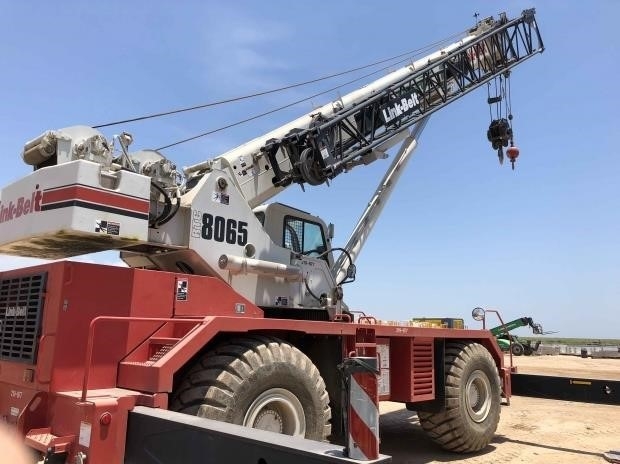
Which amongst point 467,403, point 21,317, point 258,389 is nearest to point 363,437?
point 258,389

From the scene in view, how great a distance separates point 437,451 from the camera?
8.70 m

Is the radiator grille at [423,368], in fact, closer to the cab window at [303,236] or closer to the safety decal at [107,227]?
the cab window at [303,236]

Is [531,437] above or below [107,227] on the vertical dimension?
below

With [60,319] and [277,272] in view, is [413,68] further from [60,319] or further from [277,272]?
[60,319]

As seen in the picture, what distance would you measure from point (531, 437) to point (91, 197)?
8406 millimetres

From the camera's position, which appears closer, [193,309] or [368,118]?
[193,309]

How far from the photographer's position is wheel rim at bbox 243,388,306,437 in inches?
200

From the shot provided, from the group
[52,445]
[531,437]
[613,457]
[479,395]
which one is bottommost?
[531,437]

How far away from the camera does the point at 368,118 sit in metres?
9.91

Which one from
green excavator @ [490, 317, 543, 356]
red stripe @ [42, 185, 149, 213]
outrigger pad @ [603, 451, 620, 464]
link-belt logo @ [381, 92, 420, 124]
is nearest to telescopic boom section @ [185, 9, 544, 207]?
link-belt logo @ [381, 92, 420, 124]

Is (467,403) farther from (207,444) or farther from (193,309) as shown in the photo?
(207,444)

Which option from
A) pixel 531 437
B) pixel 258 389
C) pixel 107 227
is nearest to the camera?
pixel 258 389

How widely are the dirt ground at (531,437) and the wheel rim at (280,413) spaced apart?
3.11 metres

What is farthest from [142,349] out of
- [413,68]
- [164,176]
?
[413,68]
